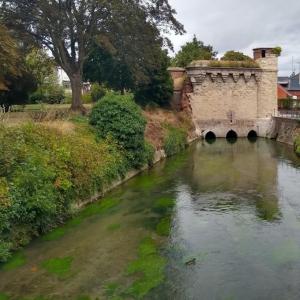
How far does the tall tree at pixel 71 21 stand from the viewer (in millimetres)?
27312

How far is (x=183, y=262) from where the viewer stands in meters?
12.6

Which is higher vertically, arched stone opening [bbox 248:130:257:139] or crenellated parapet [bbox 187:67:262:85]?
crenellated parapet [bbox 187:67:262:85]

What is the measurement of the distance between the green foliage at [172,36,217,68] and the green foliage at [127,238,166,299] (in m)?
44.0

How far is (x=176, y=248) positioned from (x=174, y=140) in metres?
21.4

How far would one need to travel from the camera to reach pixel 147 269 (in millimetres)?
12094

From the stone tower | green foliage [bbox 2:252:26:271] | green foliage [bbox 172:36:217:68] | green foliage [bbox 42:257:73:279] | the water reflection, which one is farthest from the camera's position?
green foliage [bbox 172:36:217:68]

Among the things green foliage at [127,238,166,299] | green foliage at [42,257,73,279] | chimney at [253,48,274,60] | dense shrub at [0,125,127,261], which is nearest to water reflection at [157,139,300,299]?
green foliage at [127,238,166,299]

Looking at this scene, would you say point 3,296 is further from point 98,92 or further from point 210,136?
point 98,92

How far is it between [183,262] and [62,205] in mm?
5842

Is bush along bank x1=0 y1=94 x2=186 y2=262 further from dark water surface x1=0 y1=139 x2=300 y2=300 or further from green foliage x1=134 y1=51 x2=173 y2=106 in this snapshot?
green foliage x1=134 y1=51 x2=173 y2=106

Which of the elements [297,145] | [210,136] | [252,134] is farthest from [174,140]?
[252,134]

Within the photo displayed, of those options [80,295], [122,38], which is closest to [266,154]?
[122,38]

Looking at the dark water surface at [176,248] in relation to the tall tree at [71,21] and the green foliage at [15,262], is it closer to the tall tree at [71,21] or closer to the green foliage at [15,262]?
the green foliage at [15,262]

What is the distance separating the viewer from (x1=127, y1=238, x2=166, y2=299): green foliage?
10852mm
